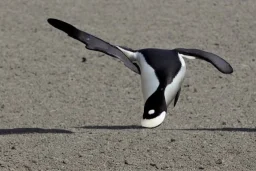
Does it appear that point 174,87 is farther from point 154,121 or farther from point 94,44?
point 94,44

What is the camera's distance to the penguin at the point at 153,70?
344cm

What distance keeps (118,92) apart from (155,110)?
2473mm

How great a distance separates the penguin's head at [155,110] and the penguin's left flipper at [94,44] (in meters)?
0.26

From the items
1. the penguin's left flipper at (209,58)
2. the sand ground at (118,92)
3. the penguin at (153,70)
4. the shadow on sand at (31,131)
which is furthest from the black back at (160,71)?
the shadow on sand at (31,131)

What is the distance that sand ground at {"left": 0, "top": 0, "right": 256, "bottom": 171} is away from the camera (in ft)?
13.4

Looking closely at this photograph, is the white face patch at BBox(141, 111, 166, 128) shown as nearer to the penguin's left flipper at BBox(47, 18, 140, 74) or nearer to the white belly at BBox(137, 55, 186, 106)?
the white belly at BBox(137, 55, 186, 106)

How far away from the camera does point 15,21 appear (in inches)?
316

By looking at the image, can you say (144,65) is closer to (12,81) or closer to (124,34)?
(12,81)

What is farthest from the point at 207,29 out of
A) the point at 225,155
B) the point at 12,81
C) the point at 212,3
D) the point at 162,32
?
the point at 225,155

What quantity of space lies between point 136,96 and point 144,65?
85.6 inches

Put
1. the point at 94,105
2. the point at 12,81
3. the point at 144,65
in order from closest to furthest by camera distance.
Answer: the point at 144,65, the point at 94,105, the point at 12,81

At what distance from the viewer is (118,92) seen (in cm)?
589

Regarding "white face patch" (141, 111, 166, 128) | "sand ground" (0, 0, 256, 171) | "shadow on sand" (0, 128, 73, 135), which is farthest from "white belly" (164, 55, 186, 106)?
"shadow on sand" (0, 128, 73, 135)

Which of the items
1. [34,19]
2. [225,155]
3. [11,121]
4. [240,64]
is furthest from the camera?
[34,19]
